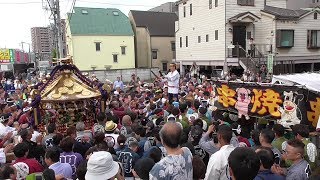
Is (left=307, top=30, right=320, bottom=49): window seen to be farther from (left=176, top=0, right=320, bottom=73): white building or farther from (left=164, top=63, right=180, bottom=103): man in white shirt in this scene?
(left=164, top=63, right=180, bottom=103): man in white shirt

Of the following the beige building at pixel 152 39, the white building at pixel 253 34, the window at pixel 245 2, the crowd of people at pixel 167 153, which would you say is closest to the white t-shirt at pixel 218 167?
the crowd of people at pixel 167 153

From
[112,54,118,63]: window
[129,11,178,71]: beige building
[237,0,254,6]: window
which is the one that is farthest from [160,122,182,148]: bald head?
[129,11,178,71]: beige building

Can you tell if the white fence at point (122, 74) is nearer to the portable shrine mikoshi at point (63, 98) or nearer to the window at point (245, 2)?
the window at point (245, 2)

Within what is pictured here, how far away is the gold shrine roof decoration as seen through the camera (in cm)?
759

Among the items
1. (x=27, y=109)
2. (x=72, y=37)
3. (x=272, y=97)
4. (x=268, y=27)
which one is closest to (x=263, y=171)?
(x=272, y=97)

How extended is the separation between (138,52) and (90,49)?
6.81 meters

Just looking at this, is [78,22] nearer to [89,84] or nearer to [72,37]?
[72,37]

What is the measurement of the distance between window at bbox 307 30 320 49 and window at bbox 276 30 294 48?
6.90 feet

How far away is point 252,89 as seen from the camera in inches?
277

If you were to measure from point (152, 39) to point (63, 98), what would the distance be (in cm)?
3255

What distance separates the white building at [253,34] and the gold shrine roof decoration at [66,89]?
15434mm

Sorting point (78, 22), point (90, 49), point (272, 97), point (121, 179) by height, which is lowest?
point (121, 179)

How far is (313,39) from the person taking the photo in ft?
84.0

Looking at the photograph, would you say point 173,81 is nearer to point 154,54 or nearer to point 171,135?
point 171,135
